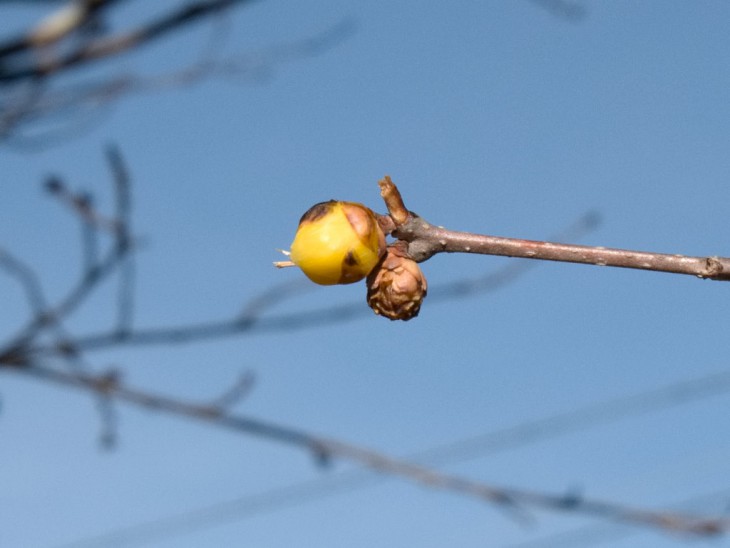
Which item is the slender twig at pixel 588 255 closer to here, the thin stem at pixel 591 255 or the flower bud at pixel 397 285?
the thin stem at pixel 591 255

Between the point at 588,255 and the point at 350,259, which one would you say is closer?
the point at 588,255

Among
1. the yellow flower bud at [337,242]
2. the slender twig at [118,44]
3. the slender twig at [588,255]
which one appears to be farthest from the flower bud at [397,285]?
the slender twig at [118,44]

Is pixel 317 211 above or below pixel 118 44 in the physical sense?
below

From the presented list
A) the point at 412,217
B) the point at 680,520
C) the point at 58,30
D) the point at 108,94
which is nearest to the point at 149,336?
the point at 108,94

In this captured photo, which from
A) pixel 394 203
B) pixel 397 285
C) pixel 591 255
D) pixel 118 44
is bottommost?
pixel 591 255

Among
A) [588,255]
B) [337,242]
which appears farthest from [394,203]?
[588,255]

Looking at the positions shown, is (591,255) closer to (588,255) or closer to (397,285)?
(588,255)

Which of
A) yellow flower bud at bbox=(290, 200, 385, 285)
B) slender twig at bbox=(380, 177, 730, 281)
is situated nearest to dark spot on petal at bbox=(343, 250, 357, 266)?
yellow flower bud at bbox=(290, 200, 385, 285)

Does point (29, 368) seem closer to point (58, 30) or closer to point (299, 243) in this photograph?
point (58, 30)
